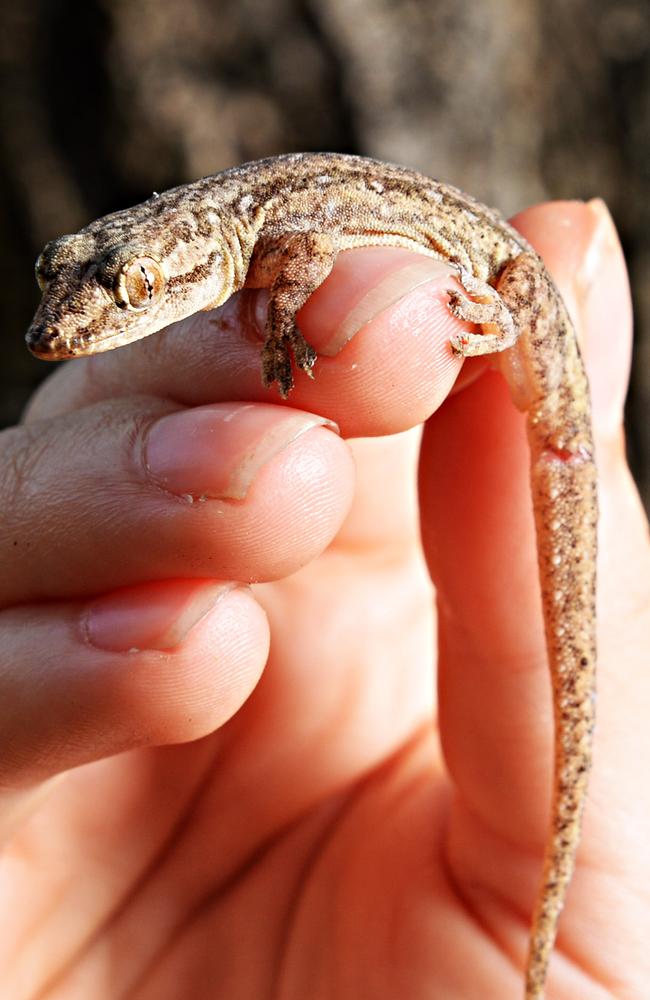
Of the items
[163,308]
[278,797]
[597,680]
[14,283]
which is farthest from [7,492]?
[14,283]

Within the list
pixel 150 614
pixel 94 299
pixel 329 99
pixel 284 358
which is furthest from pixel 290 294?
pixel 329 99

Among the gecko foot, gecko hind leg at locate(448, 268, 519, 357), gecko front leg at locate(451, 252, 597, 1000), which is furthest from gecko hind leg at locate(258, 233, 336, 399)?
gecko front leg at locate(451, 252, 597, 1000)

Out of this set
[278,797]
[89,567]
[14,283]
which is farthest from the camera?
[14,283]

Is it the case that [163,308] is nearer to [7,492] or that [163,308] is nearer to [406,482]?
[7,492]

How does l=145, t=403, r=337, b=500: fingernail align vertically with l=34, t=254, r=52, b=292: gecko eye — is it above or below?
below

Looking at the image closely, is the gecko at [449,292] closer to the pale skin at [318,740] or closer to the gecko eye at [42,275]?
the gecko eye at [42,275]

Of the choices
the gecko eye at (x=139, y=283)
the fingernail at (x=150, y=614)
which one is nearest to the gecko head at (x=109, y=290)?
the gecko eye at (x=139, y=283)

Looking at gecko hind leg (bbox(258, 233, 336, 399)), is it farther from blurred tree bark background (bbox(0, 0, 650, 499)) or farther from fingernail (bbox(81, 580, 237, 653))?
blurred tree bark background (bbox(0, 0, 650, 499))

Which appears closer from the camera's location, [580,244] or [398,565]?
[580,244]
